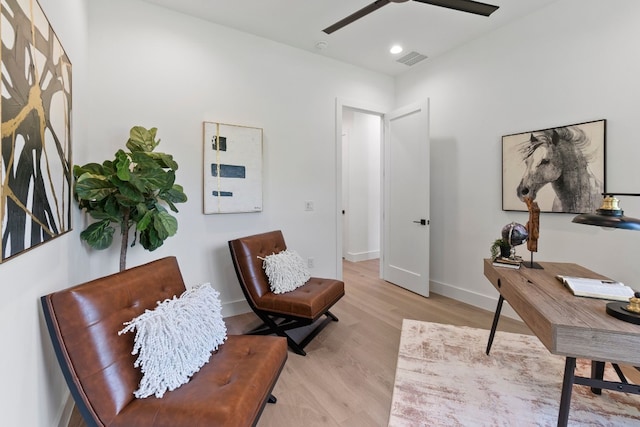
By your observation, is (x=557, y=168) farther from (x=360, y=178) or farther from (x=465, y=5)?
(x=360, y=178)

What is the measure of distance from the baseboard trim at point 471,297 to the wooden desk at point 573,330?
1272 millimetres

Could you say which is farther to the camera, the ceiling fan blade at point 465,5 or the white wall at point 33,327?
the ceiling fan blade at point 465,5

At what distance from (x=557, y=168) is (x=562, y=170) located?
0.04m

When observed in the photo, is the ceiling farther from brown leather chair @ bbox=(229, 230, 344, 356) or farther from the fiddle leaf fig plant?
brown leather chair @ bbox=(229, 230, 344, 356)

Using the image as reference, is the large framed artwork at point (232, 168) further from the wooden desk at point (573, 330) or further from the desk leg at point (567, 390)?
the desk leg at point (567, 390)

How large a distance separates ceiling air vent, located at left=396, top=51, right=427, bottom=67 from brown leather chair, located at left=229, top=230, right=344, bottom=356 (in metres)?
2.75

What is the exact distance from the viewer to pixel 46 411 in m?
1.20

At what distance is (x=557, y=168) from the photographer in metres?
2.54

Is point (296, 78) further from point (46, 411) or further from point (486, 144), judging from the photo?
point (46, 411)

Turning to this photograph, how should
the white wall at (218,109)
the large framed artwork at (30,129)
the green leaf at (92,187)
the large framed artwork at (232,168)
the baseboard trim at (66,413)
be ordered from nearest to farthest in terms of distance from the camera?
1. the large framed artwork at (30,129)
2. the baseboard trim at (66,413)
3. the green leaf at (92,187)
4. the white wall at (218,109)
5. the large framed artwork at (232,168)

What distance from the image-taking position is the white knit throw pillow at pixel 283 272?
2.51 m

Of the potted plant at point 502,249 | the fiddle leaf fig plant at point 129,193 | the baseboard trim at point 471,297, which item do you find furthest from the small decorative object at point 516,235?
the fiddle leaf fig plant at point 129,193

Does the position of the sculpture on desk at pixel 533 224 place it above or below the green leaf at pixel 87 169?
below

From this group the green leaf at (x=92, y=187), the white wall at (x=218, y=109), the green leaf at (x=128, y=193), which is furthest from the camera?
the white wall at (x=218, y=109)
